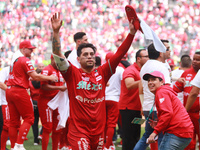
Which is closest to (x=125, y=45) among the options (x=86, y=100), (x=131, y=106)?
(x=86, y=100)

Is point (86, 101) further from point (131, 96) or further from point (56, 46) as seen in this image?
point (131, 96)

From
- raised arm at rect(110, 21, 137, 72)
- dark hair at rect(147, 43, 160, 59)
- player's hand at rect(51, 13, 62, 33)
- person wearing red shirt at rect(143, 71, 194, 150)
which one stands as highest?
player's hand at rect(51, 13, 62, 33)

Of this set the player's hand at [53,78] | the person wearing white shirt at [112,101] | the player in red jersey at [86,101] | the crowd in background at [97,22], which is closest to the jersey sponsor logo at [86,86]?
the player in red jersey at [86,101]

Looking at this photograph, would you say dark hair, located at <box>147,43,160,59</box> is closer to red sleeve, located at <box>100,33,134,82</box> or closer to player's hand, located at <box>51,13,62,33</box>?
red sleeve, located at <box>100,33,134,82</box>

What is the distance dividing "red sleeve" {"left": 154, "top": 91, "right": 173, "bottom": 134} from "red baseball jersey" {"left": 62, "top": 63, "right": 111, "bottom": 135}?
2.24 ft

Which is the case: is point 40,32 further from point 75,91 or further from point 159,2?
point 75,91

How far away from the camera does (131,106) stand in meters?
6.32

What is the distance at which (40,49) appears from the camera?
86.6 ft

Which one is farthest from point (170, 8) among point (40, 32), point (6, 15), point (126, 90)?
point (126, 90)

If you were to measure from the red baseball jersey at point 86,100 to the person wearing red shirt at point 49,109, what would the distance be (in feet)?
9.01

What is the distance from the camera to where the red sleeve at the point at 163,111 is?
13.4 ft

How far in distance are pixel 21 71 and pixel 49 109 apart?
943 millimetres

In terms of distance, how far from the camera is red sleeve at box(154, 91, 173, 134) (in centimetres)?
408

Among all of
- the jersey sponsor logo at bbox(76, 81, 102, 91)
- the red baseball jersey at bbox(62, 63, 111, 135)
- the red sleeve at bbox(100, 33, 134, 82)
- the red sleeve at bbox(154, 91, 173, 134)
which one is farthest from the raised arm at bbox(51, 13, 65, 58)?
the red sleeve at bbox(154, 91, 173, 134)
